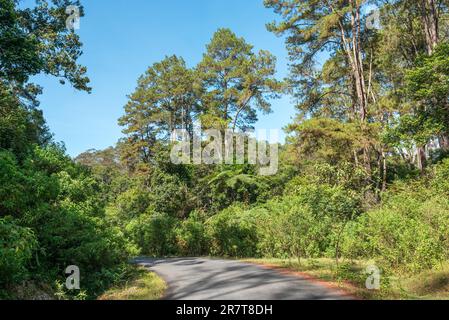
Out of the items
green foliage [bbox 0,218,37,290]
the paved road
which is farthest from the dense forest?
the paved road

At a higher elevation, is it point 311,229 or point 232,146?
point 232,146

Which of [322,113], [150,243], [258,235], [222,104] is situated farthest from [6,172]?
[222,104]

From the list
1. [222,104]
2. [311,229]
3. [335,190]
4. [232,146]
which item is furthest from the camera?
[222,104]

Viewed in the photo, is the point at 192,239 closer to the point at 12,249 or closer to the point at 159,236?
the point at 159,236

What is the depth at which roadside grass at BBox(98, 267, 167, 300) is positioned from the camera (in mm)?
10258

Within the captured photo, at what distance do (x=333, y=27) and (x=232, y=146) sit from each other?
14.0 meters

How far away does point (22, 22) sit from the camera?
19.5 metres

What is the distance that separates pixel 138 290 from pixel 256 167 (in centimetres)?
2549

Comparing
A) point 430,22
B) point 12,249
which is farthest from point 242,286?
point 430,22

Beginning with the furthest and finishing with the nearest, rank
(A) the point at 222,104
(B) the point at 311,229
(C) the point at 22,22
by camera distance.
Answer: (A) the point at 222,104 → (C) the point at 22,22 → (B) the point at 311,229

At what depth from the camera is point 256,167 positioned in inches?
1407

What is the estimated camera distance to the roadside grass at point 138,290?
10258 mm

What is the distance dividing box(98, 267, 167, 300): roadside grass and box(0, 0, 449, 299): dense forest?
0.62m
